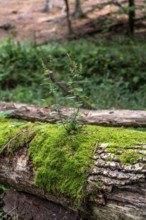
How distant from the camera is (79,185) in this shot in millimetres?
2682

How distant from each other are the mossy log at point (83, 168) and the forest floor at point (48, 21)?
1105 centimetres

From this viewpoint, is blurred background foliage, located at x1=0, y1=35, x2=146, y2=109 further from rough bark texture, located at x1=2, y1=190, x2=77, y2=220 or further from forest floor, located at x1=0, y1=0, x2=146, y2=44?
rough bark texture, located at x1=2, y1=190, x2=77, y2=220

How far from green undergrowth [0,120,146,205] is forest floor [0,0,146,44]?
36.4 feet

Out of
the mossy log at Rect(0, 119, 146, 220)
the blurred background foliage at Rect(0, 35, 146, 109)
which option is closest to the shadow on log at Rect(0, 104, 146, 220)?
the mossy log at Rect(0, 119, 146, 220)

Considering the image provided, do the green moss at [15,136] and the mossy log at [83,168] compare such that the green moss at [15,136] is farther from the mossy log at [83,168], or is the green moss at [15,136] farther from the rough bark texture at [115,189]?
the rough bark texture at [115,189]

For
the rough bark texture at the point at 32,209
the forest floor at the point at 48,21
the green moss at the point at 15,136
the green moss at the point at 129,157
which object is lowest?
the forest floor at the point at 48,21

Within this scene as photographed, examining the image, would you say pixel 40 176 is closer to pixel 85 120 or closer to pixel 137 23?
pixel 85 120

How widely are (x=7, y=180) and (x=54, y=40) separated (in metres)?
13.2

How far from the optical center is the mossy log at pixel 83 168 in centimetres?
248

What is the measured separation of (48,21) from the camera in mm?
19906

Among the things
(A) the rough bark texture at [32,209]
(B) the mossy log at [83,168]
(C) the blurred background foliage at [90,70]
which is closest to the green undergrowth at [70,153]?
(B) the mossy log at [83,168]

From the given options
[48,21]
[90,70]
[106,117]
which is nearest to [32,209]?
[106,117]

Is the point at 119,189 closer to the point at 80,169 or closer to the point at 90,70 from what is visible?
the point at 80,169

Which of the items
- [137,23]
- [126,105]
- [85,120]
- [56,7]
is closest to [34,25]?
[56,7]
